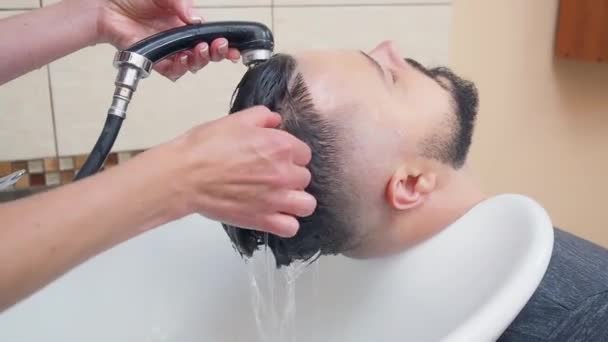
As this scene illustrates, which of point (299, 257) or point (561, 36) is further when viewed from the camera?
point (561, 36)

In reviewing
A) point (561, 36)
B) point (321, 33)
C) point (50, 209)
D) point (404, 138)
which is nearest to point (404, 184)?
point (404, 138)

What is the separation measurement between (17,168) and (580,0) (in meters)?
1.56

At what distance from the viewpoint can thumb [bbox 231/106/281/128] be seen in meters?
0.78

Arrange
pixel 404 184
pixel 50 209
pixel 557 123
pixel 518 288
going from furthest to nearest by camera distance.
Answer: pixel 557 123
pixel 404 184
pixel 518 288
pixel 50 209

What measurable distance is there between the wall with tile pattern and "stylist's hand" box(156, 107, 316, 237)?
705 mm

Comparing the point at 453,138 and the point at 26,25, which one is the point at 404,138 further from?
the point at 26,25

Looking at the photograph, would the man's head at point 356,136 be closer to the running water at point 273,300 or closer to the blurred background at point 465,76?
the running water at point 273,300

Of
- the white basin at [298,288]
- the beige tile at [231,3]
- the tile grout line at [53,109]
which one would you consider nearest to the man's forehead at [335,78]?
the white basin at [298,288]

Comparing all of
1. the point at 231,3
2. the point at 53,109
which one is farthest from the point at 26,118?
the point at 231,3

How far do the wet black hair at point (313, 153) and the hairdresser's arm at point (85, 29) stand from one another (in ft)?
0.29

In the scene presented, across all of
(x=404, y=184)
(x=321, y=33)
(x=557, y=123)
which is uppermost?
(x=321, y=33)

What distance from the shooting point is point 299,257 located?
107 centimetres

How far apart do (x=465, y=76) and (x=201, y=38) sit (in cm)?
105

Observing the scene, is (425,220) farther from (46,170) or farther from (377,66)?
(46,170)
